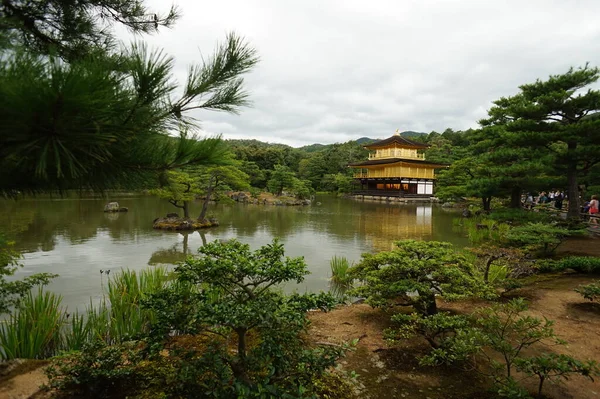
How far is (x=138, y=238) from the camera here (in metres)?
8.35

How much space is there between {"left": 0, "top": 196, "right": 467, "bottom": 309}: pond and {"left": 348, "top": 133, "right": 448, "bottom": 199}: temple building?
1235cm

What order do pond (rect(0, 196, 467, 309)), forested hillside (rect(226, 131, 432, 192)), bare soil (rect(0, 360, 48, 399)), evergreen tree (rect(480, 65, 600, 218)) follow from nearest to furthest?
bare soil (rect(0, 360, 48, 399))
pond (rect(0, 196, 467, 309))
evergreen tree (rect(480, 65, 600, 218))
forested hillside (rect(226, 131, 432, 192))

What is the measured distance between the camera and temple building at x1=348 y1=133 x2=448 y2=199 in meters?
25.3

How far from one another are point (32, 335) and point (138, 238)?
629cm

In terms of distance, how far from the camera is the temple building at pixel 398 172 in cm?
2531

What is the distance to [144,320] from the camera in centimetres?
298

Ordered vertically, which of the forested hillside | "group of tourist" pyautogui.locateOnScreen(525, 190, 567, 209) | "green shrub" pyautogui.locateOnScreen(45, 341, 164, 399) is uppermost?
the forested hillside

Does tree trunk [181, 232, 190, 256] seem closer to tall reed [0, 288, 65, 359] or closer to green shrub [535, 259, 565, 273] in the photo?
tall reed [0, 288, 65, 359]

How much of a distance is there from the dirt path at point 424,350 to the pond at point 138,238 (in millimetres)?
1563

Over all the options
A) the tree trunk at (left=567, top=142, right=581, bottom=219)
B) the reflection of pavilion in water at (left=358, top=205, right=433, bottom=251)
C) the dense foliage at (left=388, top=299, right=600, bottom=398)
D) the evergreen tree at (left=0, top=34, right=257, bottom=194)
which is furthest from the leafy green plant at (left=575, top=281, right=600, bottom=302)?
the tree trunk at (left=567, top=142, right=581, bottom=219)

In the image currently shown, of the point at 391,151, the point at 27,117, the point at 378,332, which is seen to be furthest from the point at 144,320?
the point at 391,151

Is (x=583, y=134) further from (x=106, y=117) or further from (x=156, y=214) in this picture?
(x=156, y=214)

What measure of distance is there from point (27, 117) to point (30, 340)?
7.88 ft

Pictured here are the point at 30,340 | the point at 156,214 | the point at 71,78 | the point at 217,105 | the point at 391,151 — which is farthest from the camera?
the point at 391,151
